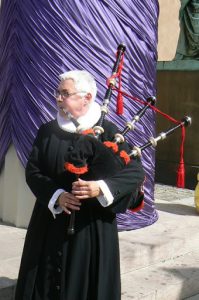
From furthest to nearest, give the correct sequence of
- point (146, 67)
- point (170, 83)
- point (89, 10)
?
1. point (170, 83)
2. point (146, 67)
3. point (89, 10)

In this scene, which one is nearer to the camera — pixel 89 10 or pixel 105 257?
pixel 105 257

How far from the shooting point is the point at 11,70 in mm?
3936

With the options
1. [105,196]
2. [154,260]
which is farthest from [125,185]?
[154,260]

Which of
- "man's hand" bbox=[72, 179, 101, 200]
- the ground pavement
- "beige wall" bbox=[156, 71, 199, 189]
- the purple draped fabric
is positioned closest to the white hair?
"man's hand" bbox=[72, 179, 101, 200]

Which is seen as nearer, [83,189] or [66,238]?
[83,189]

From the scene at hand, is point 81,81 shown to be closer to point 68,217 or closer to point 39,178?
point 39,178

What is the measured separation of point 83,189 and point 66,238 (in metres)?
0.32

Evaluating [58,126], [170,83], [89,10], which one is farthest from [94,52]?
[170,83]

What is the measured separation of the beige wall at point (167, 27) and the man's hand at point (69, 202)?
1295cm

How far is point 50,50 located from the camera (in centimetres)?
382

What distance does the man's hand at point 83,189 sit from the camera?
213 cm

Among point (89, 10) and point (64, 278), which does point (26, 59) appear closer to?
point (89, 10)

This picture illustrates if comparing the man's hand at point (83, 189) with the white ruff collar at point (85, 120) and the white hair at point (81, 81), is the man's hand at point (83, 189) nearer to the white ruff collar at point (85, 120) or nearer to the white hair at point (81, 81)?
the white ruff collar at point (85, 120)

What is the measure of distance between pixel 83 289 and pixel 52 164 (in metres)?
0.60
